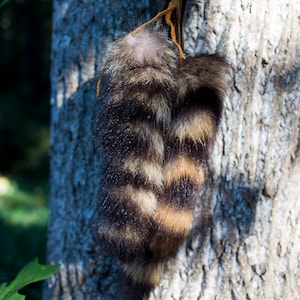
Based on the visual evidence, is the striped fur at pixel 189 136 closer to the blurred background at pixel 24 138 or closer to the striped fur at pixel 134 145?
the striped fur at pixel 134 145

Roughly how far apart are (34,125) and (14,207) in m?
5.60

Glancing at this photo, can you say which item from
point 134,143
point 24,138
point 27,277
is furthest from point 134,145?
point 24,138

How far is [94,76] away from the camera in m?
2.35

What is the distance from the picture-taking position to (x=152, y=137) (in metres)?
1.70

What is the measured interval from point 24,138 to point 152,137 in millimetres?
10193

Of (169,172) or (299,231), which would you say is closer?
(169,172)

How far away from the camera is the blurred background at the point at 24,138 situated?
15.3ft

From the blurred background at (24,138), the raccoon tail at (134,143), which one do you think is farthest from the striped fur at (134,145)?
the blurred background at (24,138)

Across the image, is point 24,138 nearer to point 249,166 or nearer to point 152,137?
point 249,166

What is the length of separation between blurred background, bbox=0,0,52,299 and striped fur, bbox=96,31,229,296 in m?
0.83

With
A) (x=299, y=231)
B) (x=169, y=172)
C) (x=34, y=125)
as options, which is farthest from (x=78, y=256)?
(x=34, y=125)

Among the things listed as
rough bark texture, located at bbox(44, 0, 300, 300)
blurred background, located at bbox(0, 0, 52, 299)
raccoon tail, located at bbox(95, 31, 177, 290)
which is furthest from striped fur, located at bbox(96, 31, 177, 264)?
blurred background, located at bbox(0, 0, 52, 299)

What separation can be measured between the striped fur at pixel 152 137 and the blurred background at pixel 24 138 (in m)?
0.83

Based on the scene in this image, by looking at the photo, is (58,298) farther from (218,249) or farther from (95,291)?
(218,249)
